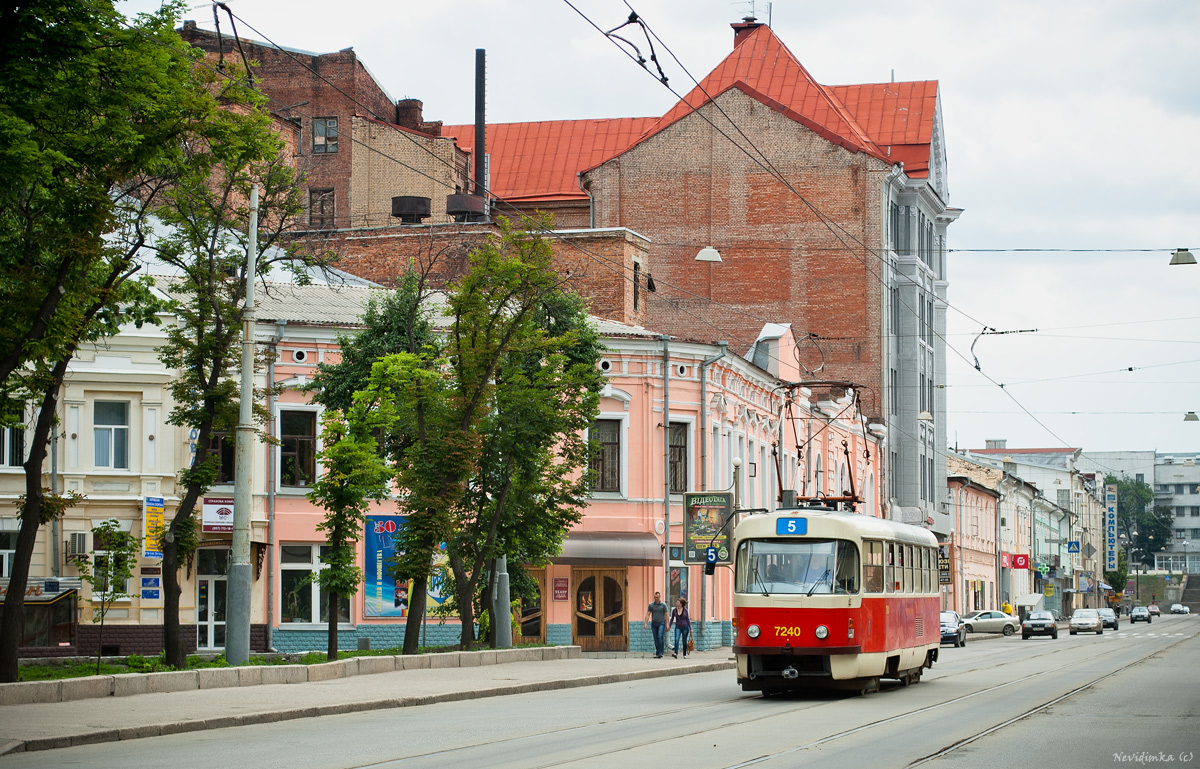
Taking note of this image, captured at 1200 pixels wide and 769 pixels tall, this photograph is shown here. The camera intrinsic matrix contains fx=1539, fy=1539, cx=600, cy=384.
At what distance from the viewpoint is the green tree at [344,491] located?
2650 cm

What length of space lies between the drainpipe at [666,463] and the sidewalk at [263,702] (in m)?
11.1

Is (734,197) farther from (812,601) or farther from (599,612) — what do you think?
(812,601)

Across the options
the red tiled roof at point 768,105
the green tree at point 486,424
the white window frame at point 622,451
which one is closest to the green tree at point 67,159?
the green tree at point 486,424

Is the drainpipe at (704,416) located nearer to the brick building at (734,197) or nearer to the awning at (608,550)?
the awning at (608,550)

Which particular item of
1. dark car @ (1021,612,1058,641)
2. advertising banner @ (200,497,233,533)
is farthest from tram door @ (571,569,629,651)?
dark car @ (1021,612,1058,641)

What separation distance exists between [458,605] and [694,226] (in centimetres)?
3174

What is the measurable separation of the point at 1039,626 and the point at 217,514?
42.0m

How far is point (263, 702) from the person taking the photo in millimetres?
19125

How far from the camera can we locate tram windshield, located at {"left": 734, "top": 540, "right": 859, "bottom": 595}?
2170 centimetres

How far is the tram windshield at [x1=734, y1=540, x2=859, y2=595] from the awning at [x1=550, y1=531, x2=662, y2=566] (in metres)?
17.4

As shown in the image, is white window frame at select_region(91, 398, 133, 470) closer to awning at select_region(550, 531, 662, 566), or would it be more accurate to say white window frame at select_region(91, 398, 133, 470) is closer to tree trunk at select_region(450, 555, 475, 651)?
tree trunk at select_region(450, 555, 475, 651)

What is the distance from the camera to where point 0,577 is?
34531 millimetres

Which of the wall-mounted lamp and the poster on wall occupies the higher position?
the wall-mounted lamp

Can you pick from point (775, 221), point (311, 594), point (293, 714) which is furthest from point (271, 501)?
point (775, 221)
